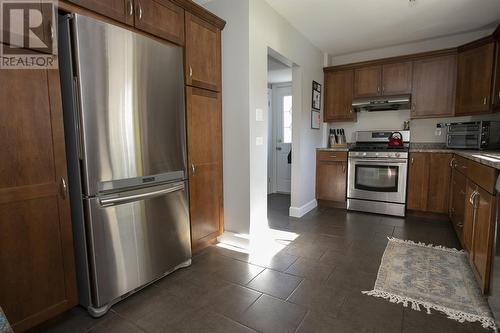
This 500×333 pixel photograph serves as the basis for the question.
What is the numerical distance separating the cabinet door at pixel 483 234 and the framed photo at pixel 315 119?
2.38m

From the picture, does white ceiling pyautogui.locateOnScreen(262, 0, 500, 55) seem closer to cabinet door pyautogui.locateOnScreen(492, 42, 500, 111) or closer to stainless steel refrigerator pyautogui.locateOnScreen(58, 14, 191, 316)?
cabinet door pyautogui.locateOnScreen(492, 42, 500, 111)

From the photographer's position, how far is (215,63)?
2.56 meters

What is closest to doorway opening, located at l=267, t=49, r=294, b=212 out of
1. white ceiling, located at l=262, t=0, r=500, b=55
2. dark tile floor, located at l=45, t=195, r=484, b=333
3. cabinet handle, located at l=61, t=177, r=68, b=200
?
white ceiling, located at l=262, t=0, r=500, b=55

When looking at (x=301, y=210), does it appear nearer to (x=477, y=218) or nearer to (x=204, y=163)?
A: (x=204, y=163)

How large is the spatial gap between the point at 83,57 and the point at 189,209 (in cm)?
139

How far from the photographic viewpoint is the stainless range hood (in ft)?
12.4

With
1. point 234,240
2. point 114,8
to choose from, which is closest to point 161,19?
point 114,8

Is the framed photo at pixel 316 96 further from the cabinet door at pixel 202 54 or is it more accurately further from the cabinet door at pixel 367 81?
the cabinet door at pixel 202 54

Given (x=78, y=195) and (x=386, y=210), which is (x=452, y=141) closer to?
(x=386, y=210)

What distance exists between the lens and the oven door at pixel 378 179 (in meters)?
3.66

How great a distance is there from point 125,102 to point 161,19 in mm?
799

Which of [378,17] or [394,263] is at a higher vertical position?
[378,17]

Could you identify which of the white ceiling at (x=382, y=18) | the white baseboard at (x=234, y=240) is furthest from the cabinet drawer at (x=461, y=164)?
the white baseboard at (x=234, y=240)

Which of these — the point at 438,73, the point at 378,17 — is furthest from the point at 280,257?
the point at 438,73
